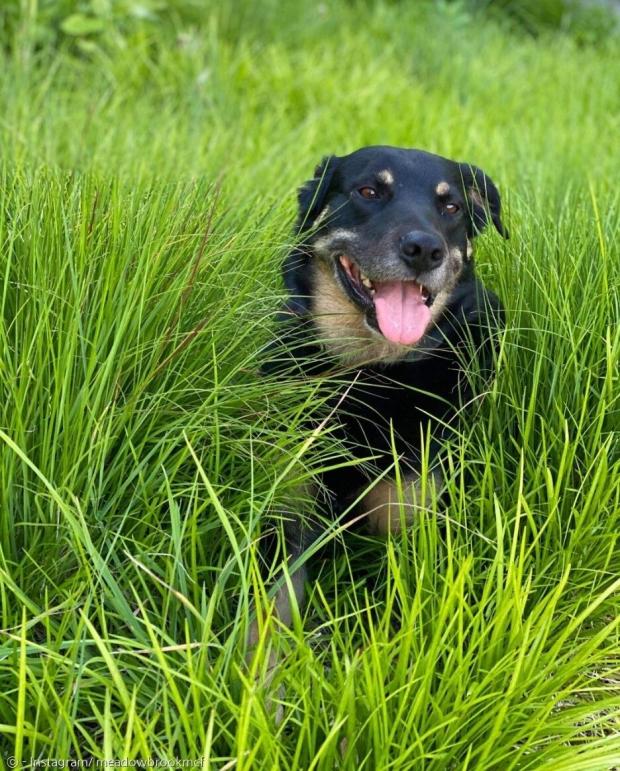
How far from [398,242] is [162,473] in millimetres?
871

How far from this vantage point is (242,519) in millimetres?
2062

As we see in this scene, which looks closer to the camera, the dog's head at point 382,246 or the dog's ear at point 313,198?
the dog's head at point 382,246

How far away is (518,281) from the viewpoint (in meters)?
2.43

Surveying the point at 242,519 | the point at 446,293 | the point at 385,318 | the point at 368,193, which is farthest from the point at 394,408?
the point at 368,193

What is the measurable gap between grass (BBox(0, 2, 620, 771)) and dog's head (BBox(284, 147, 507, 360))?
0.13 metres

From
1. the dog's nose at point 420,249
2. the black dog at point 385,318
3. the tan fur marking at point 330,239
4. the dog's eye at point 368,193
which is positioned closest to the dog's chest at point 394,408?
the black dog at point 385,318

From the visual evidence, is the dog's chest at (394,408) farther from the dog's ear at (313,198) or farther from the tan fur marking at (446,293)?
the dog's ear at (313,198)

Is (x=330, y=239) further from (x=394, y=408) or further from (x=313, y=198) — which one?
(x=394, y=408)

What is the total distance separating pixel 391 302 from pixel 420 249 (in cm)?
18

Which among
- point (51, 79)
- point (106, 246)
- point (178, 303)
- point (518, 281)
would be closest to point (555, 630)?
point (518, 281)

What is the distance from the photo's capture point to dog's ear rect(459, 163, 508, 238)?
271 cm

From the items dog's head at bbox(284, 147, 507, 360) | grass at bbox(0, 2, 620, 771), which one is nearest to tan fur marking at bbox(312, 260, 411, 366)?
dog's head at bbox(284, 147, 507, 360)

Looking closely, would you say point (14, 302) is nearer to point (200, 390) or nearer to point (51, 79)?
point (200, 390)

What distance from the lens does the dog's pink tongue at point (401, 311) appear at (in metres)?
2.30
